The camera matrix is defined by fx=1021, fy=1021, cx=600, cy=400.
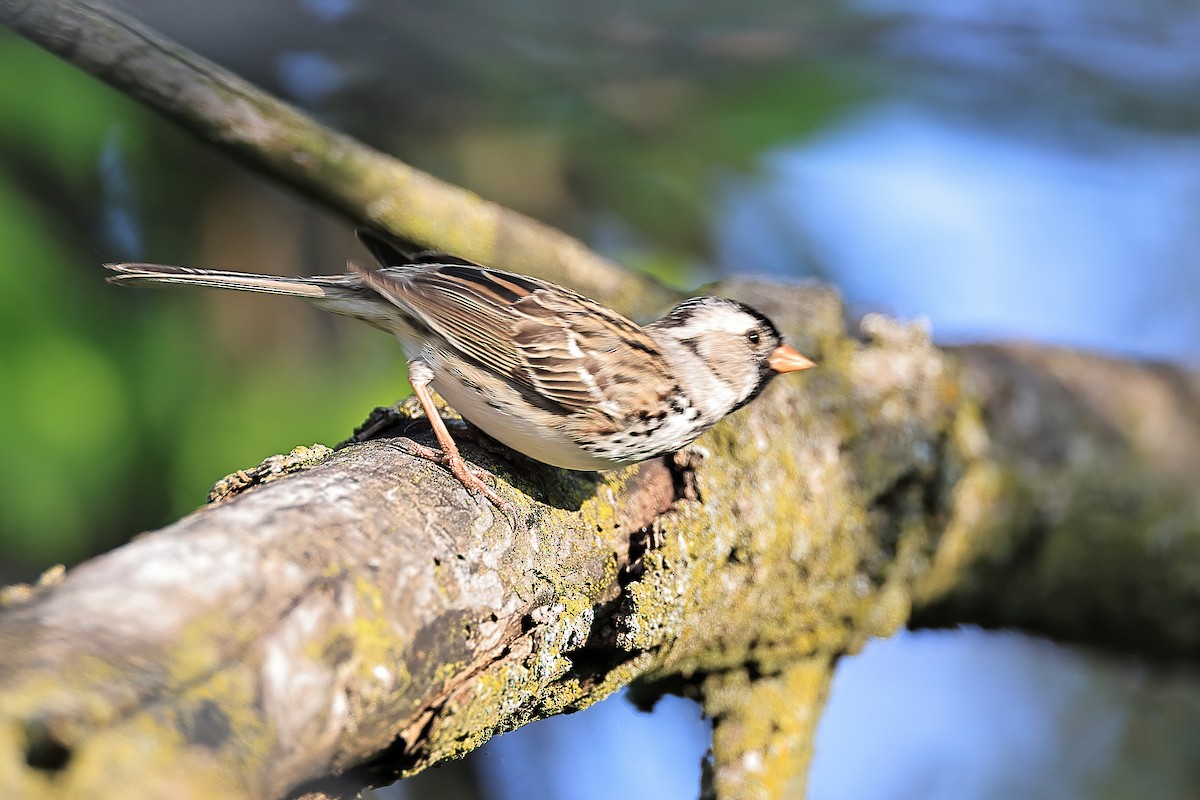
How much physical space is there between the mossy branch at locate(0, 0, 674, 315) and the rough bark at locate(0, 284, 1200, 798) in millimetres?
683

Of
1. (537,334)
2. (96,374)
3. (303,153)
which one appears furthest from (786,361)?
(96,374)

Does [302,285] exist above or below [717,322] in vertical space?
below

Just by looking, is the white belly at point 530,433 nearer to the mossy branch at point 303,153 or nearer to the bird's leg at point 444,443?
the bird's leg at point 444,443

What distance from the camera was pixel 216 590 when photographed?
1420 millimetres

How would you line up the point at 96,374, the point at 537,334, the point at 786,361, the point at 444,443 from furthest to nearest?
the point at 96,374 < the point at 786,361 < the point at 537,334 < the point at 444,443

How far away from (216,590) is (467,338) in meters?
1.43

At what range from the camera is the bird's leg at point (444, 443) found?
212 centimetres

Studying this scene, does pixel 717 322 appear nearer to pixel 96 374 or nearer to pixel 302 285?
pixel 302 285

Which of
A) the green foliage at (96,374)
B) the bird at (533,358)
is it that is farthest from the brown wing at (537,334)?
the green foliage at (96,374)

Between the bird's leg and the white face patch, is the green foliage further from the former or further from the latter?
the white face patch

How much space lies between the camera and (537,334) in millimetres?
2883

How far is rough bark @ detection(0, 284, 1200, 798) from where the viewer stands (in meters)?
1.30

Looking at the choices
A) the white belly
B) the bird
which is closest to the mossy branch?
the bird

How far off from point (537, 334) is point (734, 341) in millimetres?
660
